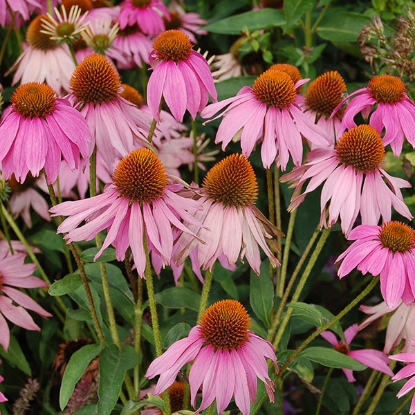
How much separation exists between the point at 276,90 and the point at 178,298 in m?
0.37

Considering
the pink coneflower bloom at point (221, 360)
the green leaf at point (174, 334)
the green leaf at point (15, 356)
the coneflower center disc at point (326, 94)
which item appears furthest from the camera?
the green leaf at point (15, 356)

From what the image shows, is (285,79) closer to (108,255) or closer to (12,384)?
(108,255)

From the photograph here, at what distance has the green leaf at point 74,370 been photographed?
3.17ft

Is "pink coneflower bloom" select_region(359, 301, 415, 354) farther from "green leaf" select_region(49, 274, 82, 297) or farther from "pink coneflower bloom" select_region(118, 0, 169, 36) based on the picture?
"pink coneflower bloom" select_region(118, 0, 169, 36)

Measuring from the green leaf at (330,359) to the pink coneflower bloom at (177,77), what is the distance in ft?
1.28

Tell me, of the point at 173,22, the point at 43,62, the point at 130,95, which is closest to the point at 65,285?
the point at 130,95

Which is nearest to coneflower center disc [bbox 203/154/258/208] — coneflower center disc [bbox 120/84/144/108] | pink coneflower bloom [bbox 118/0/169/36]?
coneflower center disc [bbox 120/84/144/108]

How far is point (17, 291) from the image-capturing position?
1299 millimetres

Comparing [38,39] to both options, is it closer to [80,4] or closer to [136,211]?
[80,4]

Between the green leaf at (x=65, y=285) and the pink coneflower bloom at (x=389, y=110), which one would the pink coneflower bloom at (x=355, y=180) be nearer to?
the pink coneflower bloom at (x=389, y=110)

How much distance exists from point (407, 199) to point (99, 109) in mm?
673

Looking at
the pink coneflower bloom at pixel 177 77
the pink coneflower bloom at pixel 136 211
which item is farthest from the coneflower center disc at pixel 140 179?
the pink coneflower bloom at pixel 177 77

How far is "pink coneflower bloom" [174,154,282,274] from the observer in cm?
96

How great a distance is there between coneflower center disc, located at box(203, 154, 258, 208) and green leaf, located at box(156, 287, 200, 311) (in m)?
0.22
